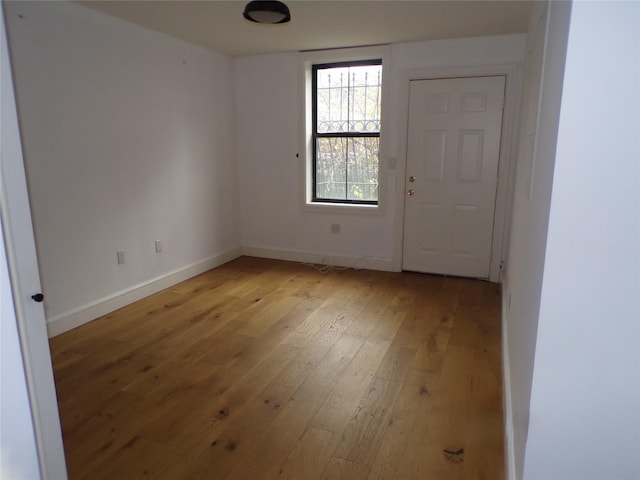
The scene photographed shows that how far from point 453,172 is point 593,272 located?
3285 millimetres

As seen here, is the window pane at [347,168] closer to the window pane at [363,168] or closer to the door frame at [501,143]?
the window pane at [363,168]

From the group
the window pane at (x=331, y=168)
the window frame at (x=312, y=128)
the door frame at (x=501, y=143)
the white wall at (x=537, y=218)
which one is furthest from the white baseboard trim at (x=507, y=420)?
the window pane at (x=331, y=168)

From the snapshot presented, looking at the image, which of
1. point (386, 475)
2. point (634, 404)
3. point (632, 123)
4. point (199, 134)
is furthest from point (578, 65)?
point (199, 134)

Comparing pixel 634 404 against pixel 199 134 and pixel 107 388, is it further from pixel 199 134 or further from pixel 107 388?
pixel 199 134

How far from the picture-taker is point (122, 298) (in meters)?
3.58

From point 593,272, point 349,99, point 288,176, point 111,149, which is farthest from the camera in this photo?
point 288,176

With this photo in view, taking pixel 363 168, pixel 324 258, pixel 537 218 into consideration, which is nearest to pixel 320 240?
pixel 324 258

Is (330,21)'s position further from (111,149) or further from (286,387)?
(286,387)

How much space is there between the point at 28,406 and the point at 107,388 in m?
1.26

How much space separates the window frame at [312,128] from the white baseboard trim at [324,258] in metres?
0.52

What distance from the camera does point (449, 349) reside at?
2.85 m

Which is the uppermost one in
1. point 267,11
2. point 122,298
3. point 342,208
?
point 267,11

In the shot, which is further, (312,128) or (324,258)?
(324,258)

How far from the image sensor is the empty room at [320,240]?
3.68ft
